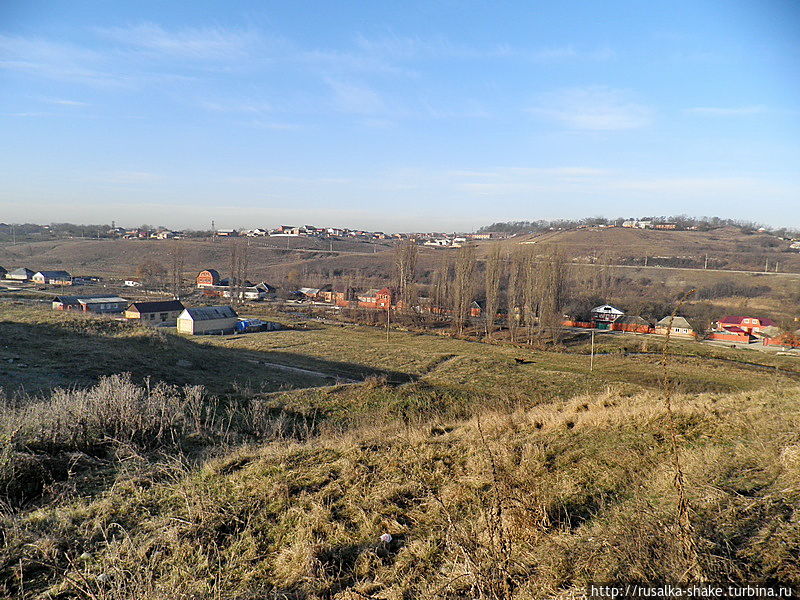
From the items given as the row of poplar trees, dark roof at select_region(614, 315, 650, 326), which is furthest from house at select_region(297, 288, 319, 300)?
dark roof at select_region(614, 315, 650, 326)

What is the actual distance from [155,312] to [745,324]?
1632 inches

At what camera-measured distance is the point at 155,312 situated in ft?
104

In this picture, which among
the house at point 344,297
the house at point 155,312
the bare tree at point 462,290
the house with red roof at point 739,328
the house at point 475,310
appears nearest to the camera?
the house at point 155,312

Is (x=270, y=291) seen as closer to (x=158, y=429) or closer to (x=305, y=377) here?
(x=305, y=377)

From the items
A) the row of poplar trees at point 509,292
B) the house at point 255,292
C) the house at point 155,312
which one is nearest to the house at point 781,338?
the row of poplar trees at point 509,292

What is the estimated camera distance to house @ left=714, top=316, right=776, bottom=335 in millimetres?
32719

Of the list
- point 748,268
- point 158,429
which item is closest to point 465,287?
point 158,429

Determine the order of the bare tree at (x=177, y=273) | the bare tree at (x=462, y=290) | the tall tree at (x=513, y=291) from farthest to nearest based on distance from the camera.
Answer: the bare tree at (x=177, y=273)
the bare tree at (x=462, y=290)
the tall tree at (x=513, y=291)

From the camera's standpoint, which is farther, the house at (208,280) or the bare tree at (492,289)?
the house at (208,280)

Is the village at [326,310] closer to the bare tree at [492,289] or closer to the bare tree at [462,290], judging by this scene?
the bare tree at [462,290]

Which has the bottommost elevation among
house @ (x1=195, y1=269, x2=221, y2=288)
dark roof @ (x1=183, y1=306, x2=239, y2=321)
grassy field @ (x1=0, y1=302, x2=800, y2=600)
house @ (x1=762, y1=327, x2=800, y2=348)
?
house @ (x1=762, y1=327, x2=800, y2=348)

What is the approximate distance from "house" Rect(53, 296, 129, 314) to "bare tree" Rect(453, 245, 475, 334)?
987 inches

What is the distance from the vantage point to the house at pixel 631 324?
35344 millimetres

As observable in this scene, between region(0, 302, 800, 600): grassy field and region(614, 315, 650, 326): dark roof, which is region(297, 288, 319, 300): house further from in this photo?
region(0, 302, 800, 600): grassy field
